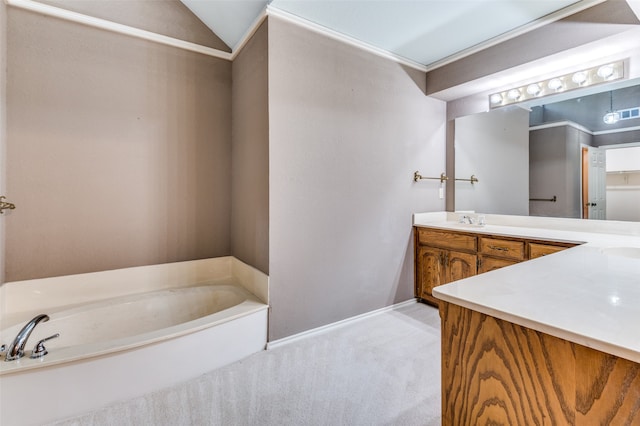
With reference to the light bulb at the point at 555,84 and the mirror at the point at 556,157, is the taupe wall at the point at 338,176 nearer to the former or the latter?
the mirror at the point at 556,157

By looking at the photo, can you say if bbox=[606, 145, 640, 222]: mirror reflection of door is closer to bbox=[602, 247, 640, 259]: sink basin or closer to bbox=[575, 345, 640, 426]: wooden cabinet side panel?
bbox=[602, 247, 640, 259]: sink basin

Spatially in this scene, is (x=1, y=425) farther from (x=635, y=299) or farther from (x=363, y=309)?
(x=635, y=299)

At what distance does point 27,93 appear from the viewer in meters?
1.96

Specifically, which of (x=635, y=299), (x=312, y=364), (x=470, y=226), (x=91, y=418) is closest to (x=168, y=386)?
(x=91, y=418)

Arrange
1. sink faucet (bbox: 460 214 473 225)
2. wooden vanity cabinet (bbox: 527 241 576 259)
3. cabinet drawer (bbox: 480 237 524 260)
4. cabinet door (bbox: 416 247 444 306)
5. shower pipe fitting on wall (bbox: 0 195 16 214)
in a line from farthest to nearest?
sink faucet (bbox: 460 214 473 225) → cabinet door (bbox: 416 247 444 306) → cabinet drawer (bbox: 480 237 524 260) → wooden vanity cabinet (bbox: 527 241 576 259) → shower pipe fitting on wall (bbox: 0 195 16 214)

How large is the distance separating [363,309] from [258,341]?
1000 millimetres

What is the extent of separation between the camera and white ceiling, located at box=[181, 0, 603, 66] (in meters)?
2.01

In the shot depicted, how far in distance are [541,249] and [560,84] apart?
1468mm

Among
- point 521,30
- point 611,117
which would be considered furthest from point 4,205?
point 611,117

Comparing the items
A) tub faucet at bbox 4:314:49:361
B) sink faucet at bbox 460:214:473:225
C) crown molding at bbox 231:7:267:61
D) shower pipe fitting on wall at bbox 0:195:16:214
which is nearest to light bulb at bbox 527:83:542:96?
sink faucet at bbox 460:214:473:225

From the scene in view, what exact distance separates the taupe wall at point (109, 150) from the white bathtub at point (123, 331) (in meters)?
0.15

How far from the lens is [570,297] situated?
0.79m

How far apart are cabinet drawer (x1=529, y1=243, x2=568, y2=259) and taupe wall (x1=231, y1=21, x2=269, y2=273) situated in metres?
1.96

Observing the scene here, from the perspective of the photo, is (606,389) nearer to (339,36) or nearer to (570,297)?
(570,297)
